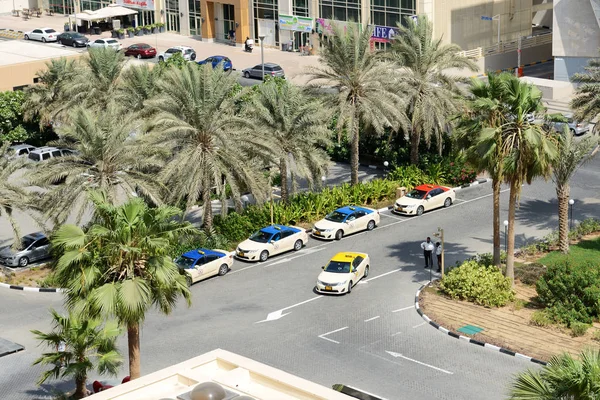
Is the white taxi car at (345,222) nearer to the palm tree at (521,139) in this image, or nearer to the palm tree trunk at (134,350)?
the palm tree at (521,139)

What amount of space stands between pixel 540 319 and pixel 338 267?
26.6ft

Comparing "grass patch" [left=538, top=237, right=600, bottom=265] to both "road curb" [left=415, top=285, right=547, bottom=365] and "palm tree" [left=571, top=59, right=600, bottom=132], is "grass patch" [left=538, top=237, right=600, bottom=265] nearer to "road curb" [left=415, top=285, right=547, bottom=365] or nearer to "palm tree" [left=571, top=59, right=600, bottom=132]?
"palm tree" [left=571, top=59, right=600, bottom=132]

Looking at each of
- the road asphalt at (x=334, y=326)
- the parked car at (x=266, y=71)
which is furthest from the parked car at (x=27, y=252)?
the parked car at (x=266, y=71)

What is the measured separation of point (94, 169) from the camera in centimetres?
4112

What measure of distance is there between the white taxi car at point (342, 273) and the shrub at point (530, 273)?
5.94 m

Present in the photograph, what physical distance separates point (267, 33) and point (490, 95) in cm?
5107

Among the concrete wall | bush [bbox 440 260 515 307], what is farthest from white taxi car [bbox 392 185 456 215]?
the concrete wall

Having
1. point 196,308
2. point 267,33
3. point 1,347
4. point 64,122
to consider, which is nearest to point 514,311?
point 196,308

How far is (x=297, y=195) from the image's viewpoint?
4862 cm

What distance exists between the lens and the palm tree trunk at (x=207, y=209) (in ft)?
142

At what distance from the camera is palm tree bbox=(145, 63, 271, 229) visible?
42.5 m

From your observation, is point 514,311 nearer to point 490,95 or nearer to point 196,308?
point 490,95

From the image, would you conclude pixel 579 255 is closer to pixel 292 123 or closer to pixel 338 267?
pixel 338 267

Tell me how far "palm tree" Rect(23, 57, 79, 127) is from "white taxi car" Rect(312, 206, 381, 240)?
1897cm
